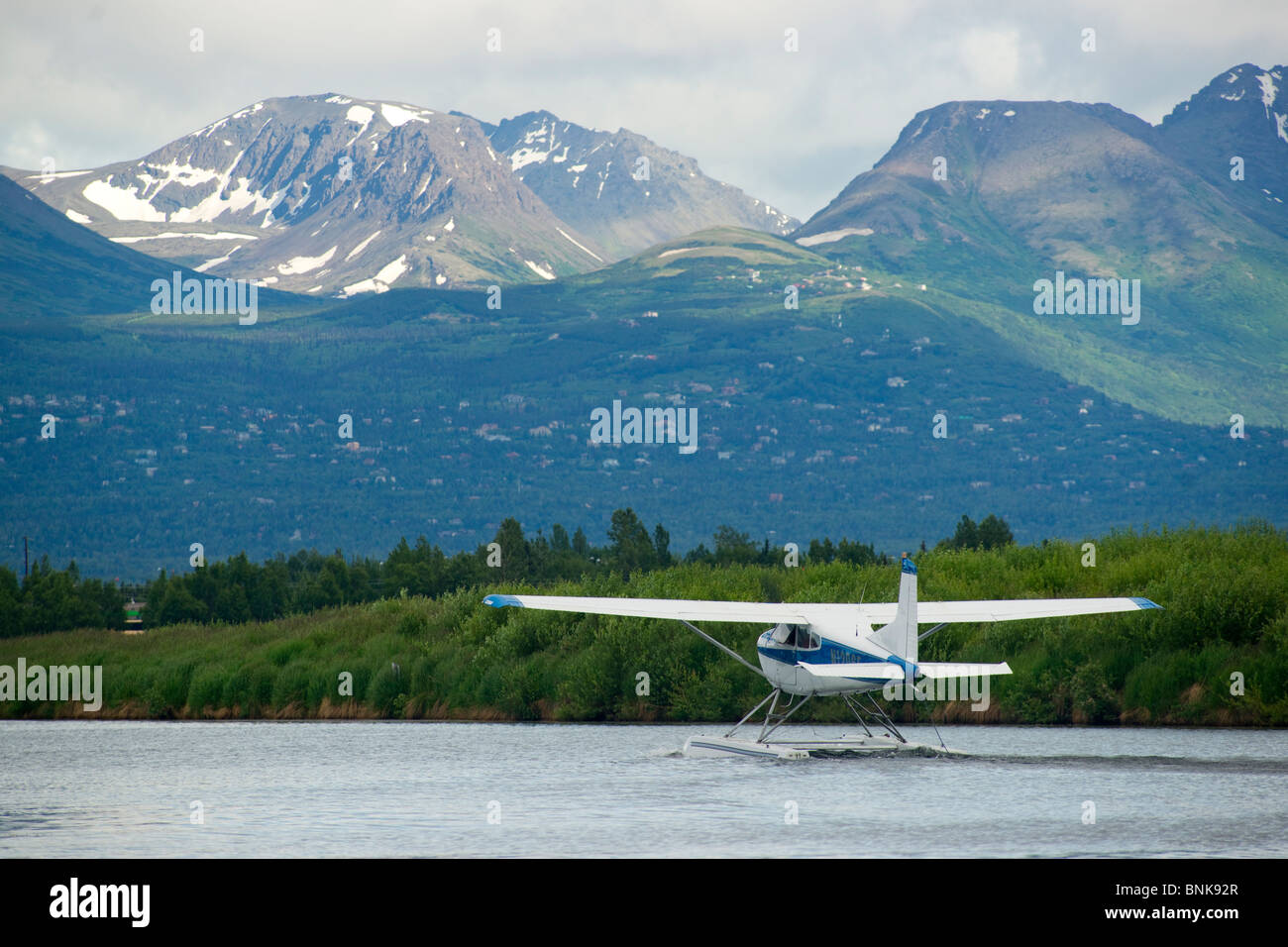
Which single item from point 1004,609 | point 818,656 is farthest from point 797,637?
point 1004,609

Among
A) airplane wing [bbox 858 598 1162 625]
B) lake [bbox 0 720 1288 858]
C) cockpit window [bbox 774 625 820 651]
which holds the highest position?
airplane wing [bbox 858 598 1162 625]

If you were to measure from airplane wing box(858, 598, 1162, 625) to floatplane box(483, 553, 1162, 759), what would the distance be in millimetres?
25

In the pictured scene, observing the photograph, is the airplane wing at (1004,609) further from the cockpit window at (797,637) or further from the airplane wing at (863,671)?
the airplane wing at (863,671)

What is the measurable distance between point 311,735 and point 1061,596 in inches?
971

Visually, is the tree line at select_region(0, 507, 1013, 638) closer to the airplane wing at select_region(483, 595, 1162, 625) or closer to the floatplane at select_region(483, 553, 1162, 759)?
the airplane wing at select_region(483, 595, 1162, 625)

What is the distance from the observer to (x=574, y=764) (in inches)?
1623

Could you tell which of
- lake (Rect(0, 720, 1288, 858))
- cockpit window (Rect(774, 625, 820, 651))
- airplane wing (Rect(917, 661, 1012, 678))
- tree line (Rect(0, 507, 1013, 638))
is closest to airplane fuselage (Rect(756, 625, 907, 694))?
cockpit window (Rect(774, 625, 820, 651))

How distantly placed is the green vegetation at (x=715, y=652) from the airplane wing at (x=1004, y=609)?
174 cm

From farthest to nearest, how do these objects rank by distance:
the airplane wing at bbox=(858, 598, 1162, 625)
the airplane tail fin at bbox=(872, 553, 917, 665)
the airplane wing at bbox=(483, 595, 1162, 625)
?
the airplane wing at bbox=(858, 598, 1162, 625) → the airplane wing at bbox=(483, 595, 1162, 625) → the airplane tail fin at bbox=(872, 553, 917, 665)

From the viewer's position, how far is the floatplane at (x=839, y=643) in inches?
1449

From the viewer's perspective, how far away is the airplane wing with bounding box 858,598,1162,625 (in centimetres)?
4034

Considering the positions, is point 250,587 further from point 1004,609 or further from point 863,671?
point 863,671

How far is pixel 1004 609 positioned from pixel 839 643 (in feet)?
19.3
